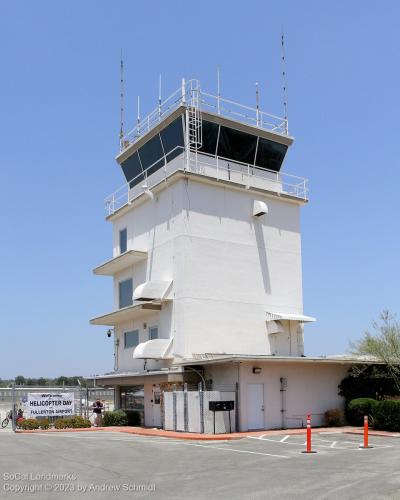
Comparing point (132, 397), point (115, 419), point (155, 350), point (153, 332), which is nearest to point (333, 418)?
point (155, 350)

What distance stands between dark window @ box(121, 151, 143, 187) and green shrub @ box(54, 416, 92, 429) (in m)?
14.4

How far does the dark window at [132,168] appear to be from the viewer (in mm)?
39062

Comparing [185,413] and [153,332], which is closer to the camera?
[185,413]

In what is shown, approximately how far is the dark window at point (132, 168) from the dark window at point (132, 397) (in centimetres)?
1235

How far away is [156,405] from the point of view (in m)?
33.4

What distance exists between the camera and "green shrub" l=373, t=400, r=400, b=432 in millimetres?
25906

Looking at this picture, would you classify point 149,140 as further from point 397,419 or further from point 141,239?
point 397,419

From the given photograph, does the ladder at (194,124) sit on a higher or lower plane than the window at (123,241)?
higher

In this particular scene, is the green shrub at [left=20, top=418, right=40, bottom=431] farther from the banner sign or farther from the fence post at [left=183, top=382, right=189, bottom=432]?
the fence post at [left=183, top=382, right=189, bottom=432]

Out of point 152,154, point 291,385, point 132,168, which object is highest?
point 152,154

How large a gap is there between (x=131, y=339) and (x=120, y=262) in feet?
14.9

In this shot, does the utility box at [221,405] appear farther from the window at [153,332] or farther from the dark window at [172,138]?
the dark window at [172,138]

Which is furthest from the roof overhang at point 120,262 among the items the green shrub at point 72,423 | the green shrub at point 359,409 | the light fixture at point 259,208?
the green shrub at point 359,409

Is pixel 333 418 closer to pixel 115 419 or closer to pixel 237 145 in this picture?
pixel 115 419
